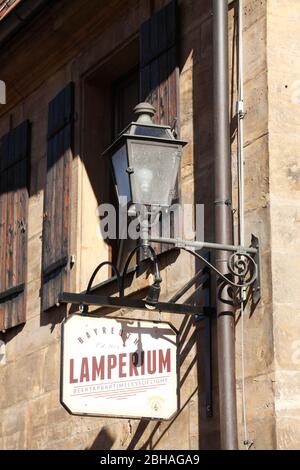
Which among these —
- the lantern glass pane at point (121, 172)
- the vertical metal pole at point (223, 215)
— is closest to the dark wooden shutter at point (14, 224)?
the vertical metal pole at point (223, 215)

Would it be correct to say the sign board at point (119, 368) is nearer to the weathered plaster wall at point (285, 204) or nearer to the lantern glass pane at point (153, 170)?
the weathered plaster wall at point (285, 204)

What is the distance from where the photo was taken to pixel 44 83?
11070mm

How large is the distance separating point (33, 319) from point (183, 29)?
2781 millimetres

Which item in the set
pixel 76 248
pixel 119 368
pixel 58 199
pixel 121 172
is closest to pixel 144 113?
pixel 121 172

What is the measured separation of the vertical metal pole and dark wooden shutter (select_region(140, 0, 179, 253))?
77cm

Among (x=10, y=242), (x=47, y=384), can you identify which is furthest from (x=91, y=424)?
(x=10, y=242)

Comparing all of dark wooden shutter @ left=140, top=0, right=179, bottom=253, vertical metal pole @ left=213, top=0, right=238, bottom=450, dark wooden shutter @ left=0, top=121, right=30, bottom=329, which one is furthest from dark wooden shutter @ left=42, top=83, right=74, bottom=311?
vertical metal pole @ left=213, top=0, right=238, bottom=450

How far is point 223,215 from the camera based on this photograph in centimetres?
768

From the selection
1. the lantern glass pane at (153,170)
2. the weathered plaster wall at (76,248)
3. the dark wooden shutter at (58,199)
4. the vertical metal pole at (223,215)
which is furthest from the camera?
the dark wooden shutter at (58,199)

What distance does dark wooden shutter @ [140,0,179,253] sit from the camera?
8.81 metres

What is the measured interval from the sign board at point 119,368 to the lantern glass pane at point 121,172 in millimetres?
838

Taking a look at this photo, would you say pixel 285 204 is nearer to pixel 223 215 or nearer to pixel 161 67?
pixel 223 215

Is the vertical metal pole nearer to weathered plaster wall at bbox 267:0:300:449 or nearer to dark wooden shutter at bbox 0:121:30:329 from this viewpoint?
weathered plaster wall at bbox 267:0:300:449

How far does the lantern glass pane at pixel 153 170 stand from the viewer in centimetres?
715
